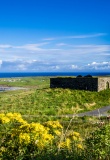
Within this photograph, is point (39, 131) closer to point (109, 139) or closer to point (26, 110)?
point (109, 139)

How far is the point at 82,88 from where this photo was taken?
46500 mm

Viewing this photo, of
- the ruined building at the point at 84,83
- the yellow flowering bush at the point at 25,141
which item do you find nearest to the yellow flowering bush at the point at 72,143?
the yellow flowering bush at the point at 25,141

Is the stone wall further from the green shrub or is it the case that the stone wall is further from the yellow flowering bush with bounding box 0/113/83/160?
the green shrub

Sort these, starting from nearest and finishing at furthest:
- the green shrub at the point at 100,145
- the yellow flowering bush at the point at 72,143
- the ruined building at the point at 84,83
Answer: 1. the green shrub at the point at 100,145
2. the yellow flowering bush at the point at 72,143
3. the ruined building at the point at 84,83

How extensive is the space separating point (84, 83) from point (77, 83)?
1188mm

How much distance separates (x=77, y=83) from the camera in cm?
4678

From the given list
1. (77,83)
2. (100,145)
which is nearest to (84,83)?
(77,83)

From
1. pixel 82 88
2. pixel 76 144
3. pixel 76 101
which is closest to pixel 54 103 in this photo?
pixel 76 101

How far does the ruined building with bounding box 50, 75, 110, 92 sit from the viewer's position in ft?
149

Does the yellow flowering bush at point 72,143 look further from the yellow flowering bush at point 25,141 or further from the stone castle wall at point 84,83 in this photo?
the stone castle wall at point 84,83

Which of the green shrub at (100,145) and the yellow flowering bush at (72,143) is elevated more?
the green shrub at (100,145)

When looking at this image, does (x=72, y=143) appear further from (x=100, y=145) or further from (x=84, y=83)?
(x=84, y=83)

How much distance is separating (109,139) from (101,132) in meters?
0.26

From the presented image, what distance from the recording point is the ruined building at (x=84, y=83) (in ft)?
149
